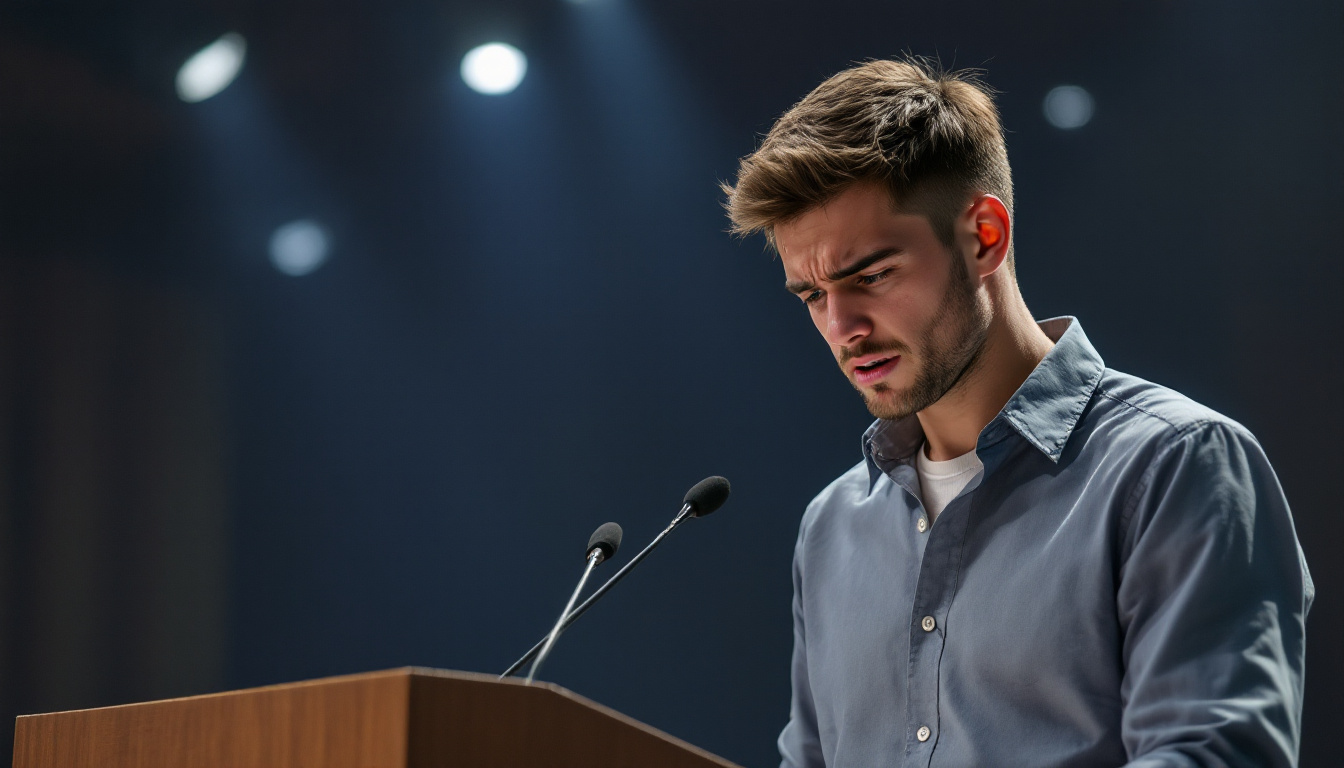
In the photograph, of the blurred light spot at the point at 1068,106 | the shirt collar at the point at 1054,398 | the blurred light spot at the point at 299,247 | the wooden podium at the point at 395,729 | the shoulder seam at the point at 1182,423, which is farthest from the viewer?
the blurred light spot at the point at 299,247

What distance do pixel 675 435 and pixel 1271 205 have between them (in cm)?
150

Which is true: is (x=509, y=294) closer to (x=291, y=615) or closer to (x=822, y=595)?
(x=291, y=615)

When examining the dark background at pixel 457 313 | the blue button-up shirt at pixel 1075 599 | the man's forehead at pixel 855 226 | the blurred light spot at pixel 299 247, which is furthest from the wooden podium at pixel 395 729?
the blurred light spot at pixel 299 247

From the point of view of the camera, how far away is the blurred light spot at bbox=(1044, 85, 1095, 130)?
98.5 inches

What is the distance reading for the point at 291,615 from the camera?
2.89m

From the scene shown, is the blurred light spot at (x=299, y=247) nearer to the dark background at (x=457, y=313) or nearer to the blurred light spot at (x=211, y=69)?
the dark background at (x=457, y=313)

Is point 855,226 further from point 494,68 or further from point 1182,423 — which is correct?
point 494,68

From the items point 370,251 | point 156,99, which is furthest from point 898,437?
point 156,99

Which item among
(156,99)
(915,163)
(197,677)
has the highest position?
(156,99)

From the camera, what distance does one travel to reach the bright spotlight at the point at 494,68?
3.07 metres

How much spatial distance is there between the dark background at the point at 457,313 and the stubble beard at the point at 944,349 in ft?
3.54

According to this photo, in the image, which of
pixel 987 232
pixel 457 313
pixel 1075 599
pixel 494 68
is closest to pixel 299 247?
pixel 457 313

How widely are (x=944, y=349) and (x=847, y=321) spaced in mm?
138

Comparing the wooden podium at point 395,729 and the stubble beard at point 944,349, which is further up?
the stubble beard at point 944,349
